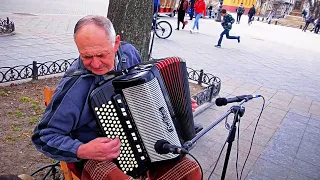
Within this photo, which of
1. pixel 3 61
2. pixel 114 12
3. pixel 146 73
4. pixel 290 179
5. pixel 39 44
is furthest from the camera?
pixel 39 44

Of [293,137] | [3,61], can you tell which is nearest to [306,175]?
[293,137]

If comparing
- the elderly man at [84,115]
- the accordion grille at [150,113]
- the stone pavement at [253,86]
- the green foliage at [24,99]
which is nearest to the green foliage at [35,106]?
the green foliage at [24,99]

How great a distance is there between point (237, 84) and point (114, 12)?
12.3ft

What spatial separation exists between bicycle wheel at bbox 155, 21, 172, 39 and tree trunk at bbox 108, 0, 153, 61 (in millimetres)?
7502

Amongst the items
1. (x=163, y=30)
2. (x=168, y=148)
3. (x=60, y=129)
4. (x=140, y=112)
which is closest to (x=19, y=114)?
(x=60, y=129)

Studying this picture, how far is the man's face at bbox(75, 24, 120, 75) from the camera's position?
1.71 meters

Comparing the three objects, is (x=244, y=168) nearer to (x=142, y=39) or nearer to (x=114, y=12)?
(x=142, y=39)

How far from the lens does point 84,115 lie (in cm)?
185

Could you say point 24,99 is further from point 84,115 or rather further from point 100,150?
point 100,150

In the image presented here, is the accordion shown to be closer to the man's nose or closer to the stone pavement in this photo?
the man's nose

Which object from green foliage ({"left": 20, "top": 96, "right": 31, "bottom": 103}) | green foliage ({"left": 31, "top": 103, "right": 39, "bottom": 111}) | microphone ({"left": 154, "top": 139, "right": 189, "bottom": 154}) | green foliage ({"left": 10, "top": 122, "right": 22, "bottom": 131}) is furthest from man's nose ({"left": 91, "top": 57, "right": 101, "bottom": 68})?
green foliage ({"left": 20, "top": 96, "right": 31, "bottom": 103})

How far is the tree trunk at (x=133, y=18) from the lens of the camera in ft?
11.9

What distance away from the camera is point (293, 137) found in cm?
434

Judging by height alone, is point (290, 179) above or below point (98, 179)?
below
